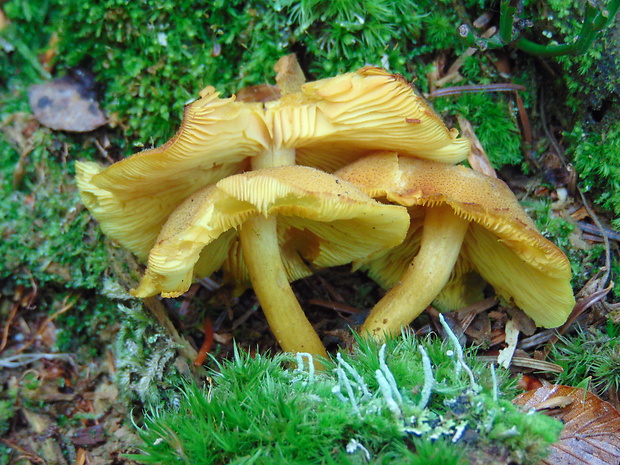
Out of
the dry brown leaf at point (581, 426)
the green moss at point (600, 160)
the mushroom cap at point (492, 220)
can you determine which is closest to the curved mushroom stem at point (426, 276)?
the mushroom cap at point (492, 220)

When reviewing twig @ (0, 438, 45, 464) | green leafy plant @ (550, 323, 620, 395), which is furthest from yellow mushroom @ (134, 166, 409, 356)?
twig @ (0, 438, 45, 464)

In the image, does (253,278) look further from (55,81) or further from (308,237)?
(55,81)

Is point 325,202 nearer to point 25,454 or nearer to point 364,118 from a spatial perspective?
point 364,118

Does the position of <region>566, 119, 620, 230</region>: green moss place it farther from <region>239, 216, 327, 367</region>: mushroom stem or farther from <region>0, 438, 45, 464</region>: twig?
<region>0, 438, 45, 464</region>: twig

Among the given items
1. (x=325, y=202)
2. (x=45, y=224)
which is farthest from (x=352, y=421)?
(x=45, y=224)

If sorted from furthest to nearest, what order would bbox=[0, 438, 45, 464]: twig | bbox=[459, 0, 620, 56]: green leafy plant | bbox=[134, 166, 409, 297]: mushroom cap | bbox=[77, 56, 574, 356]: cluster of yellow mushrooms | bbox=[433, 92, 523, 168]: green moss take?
bbox=[433, 92, 523, 168]: green moss, bbox=[0, 438, 45, 464]: twig, bbox=[459, 0, 620, 56]: green leafy plant, bbox=[77, 56, 574, 356]: cluster of yellow mushrooms, bbox=[134, 166, 409, 297]: mushroom cap

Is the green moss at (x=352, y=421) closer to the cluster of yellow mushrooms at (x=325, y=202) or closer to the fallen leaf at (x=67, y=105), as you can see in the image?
the cluster of yellow mushrooms at (x=325, y=202)

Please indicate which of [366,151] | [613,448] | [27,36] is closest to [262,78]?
[366,151]

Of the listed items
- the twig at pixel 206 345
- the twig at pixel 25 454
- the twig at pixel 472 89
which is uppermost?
the twig at pixel 472 89
